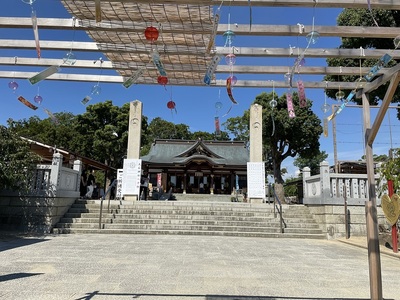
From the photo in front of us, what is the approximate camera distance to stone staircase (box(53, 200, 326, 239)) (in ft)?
31.3

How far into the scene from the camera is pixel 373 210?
2.62m

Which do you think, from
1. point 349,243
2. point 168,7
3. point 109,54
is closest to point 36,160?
point 109,54

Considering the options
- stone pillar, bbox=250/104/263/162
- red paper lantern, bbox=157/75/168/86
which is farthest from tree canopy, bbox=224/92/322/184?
red paper lantern, bbox=157/75/168/86

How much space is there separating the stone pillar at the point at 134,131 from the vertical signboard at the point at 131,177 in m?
0.63

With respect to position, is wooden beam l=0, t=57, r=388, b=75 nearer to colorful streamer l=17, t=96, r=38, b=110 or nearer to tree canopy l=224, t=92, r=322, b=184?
colorful streamer l=17, t=96, r=38, b=110

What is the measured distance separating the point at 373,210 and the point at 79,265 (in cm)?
443

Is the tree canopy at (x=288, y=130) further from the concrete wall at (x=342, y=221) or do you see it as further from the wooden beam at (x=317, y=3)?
the wooden beam at (x=317, y=3)

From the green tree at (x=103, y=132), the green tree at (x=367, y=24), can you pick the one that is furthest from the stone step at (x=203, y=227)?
the green tree at (x=103, y=132)

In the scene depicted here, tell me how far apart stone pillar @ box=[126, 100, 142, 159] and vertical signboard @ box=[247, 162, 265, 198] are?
5823 mm

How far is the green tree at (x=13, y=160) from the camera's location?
789 centimetres

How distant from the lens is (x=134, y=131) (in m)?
14.9

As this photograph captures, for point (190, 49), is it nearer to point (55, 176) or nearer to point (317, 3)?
point (317, 3)

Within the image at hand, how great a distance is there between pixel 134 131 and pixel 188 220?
654cm

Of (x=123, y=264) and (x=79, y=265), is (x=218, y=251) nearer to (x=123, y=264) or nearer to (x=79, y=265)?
(x=123, y=264)
